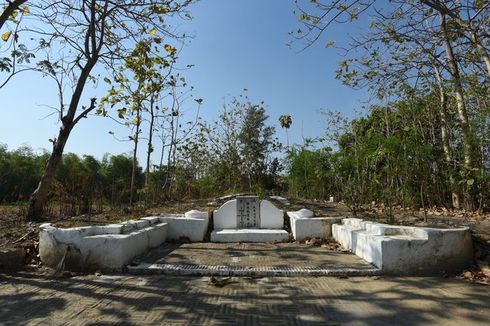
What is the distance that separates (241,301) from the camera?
3.98m

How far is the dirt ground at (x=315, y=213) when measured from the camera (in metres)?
5.49

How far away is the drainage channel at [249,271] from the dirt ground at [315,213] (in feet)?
4.34

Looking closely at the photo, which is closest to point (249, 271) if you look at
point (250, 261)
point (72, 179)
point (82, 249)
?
point (250, 261)

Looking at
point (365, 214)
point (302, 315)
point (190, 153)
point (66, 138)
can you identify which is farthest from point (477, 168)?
point (190, 153)

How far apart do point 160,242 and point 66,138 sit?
2.78m

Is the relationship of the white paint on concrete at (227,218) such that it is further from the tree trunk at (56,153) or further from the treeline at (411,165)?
the tree trunk at (56,153)

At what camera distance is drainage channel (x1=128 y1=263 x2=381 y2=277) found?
5012 mm

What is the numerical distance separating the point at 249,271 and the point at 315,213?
4172mm

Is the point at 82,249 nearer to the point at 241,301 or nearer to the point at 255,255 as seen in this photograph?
the point at 241,301

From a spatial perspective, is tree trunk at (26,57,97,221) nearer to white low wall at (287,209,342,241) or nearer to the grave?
the grave

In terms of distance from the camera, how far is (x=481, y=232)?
565cm

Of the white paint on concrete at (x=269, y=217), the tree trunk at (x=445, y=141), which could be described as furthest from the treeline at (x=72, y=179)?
the tree trunk at (x=445, y=141)

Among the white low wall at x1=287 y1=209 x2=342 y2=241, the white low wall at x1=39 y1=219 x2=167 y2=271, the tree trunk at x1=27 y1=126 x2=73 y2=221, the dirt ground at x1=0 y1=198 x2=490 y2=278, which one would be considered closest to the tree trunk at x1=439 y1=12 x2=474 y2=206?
the dirt ground at x1=0 y1=198 x2=490 y2=278

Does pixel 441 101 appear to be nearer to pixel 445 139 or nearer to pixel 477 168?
pixel 445 139
